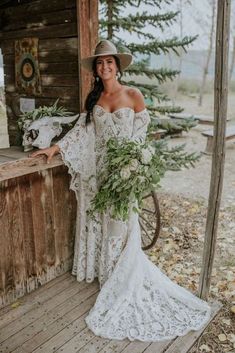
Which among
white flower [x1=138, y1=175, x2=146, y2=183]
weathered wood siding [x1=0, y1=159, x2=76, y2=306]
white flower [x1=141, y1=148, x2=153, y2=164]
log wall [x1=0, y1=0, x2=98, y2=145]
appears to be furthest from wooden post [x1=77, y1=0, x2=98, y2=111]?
white flower [x1=138, y1=175, x2=146, y2=183]

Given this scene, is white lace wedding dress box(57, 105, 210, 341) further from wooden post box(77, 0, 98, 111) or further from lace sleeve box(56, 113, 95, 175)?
wooden post box(77, 0, 98, 111)

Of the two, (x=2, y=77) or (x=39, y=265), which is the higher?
(x=2, y=77)

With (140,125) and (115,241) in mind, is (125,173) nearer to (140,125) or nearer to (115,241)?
(140,125)

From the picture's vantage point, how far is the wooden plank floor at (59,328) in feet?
7.75

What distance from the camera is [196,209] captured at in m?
5.20

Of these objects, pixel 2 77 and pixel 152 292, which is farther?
pixel 2 77

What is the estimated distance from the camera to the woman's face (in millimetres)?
2596

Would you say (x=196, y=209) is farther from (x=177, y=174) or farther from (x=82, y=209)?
(x=82, y=209)

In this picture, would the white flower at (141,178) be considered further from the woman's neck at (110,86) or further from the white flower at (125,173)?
the woman's neck at (110,86)

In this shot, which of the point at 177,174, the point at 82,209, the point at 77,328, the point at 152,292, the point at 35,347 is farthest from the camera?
the point at 177,174

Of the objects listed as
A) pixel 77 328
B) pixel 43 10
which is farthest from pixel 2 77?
pixel 77 328

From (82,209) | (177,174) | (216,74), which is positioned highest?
(216,74)

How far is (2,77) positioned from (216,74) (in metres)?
2.51

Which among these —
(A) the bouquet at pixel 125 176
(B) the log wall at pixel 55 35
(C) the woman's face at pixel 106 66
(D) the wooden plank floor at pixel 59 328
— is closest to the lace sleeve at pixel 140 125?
(A) the bouquet at pixel 125 176
